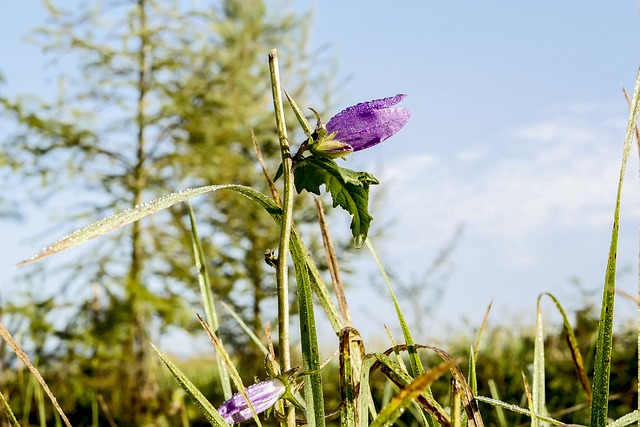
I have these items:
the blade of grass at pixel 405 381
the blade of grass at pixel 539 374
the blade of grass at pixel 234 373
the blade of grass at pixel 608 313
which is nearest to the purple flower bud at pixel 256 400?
the blade of grass at pixel 234 373

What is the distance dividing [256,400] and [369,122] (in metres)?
0.31

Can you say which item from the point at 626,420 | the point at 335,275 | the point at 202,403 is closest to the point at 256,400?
the point at 202,403

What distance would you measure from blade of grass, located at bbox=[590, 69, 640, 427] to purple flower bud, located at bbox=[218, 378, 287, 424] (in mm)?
375

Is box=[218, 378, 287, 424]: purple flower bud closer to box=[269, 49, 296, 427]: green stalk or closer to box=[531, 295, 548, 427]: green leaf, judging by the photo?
box=[269, 49, 296, 427]: green stalk

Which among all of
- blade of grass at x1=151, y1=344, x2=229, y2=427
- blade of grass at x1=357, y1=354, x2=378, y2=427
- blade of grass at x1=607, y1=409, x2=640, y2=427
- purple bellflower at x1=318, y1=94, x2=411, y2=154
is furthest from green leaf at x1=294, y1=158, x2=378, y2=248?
blade of grass at x1=607, y1=409, x2=640, y2=427

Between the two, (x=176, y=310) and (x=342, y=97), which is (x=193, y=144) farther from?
(x=342, y=97)

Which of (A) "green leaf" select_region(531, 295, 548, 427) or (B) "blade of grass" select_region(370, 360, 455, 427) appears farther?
(A) "green leaf" select_region(531, 295, 548, 427)

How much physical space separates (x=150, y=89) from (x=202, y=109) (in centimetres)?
63

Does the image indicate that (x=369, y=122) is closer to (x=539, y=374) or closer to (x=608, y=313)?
(x=608, y=313)

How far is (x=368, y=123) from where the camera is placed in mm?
763

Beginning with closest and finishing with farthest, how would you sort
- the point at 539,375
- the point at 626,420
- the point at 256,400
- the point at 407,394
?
the point at 407,394
the point at 256,400
the point at 626,420
the point at 539,375

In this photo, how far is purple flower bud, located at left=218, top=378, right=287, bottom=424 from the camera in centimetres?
72

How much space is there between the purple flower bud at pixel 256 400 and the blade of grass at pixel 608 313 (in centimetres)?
38

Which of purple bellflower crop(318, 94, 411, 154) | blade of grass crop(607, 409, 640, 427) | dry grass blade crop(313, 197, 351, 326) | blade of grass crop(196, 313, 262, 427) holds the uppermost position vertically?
purple bellflower crop(318, 94, 411, 154)
